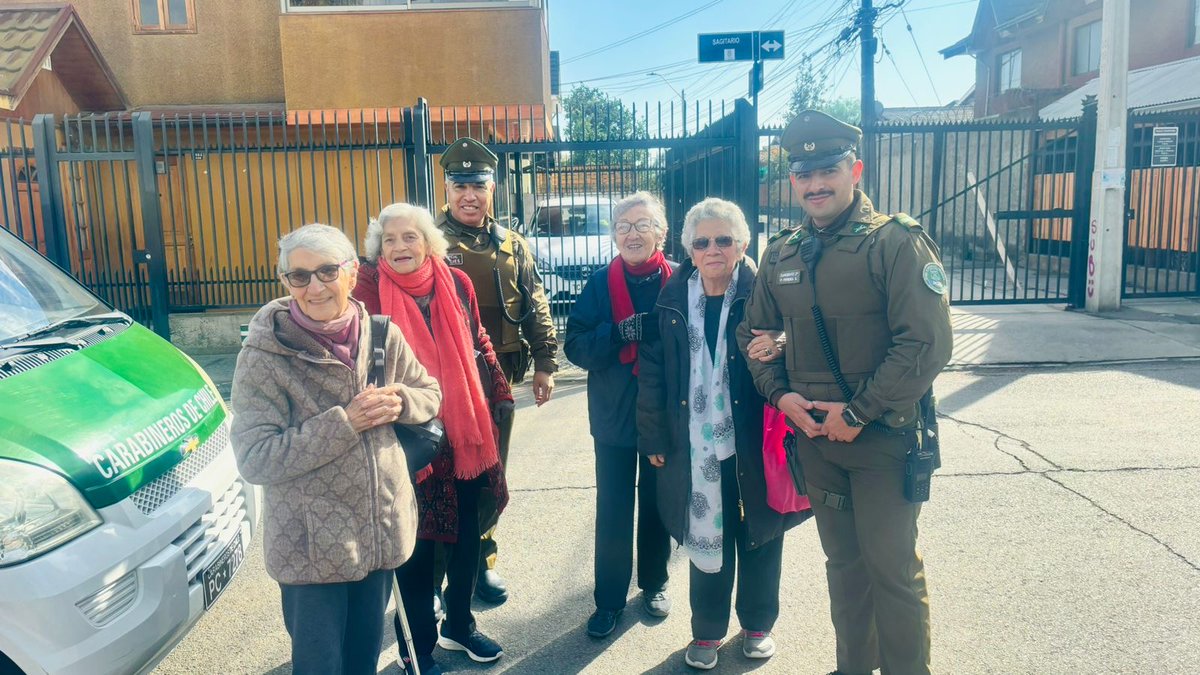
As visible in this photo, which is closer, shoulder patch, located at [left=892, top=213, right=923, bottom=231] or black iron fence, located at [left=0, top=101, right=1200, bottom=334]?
shoulder patch, located at [left=892, top=213, right=923, bottom=231]

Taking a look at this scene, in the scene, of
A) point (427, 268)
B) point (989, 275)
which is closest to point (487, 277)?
point (427, 268)

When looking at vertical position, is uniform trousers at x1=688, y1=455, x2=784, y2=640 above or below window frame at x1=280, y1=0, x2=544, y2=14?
below

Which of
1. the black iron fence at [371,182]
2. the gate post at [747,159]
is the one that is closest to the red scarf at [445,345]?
the black iron fence at [371,182]

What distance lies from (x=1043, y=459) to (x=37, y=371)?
525 cm

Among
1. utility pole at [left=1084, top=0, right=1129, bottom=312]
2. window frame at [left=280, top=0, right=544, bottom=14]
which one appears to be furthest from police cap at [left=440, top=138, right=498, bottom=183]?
utility pole at [left=1084, top=0, right=1129, bottom=312]

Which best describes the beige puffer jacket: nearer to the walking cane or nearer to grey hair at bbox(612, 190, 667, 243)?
the walking cane

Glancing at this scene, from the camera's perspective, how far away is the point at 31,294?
337cm

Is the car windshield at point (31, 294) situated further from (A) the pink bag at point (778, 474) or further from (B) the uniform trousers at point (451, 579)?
(A) the pink bag at point (778, 474)

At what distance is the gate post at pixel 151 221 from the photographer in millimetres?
8461

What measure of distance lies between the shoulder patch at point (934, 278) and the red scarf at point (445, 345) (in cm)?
160

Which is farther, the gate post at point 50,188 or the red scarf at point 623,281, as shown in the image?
the gate post at point 50,188

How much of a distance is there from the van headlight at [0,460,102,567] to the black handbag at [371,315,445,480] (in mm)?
857

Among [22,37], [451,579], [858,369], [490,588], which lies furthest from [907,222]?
[22,37]

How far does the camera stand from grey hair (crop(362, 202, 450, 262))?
9.96 ft
